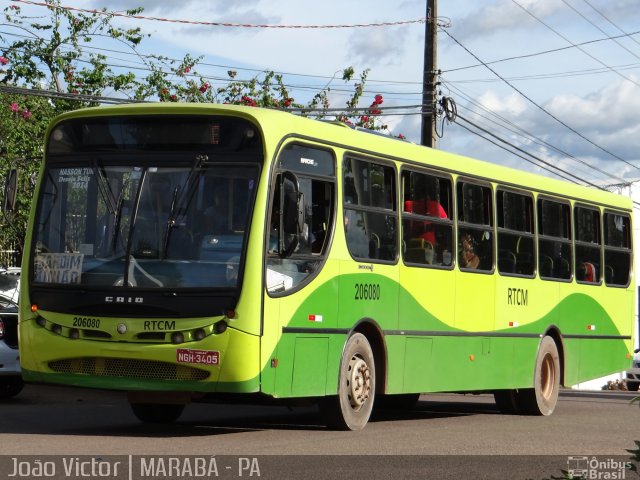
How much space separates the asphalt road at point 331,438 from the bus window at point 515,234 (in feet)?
6.19

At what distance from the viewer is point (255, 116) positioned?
1265cm

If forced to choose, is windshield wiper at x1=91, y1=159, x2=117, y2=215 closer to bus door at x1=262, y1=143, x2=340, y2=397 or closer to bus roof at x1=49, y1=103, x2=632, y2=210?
bus roof at x1=49, y1=103, x2=632, y2=210

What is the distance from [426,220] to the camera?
1534 centimetres

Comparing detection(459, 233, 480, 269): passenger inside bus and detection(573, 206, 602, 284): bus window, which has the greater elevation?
detection(573, 206, 602, 284): bus window

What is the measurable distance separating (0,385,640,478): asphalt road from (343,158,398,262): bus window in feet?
5.97

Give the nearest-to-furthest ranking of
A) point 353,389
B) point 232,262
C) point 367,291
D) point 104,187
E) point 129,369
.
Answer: point 232,262, point 129,369, point 104,187, point 353,389, point 367,291

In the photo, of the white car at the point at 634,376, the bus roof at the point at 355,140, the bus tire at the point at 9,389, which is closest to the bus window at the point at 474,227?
the bus roof at the point at 355,140

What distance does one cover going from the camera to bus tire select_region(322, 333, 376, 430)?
44.7 ft

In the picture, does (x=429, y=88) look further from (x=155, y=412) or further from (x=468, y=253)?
(x=155, y=412)

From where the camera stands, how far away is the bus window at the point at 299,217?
12.6m

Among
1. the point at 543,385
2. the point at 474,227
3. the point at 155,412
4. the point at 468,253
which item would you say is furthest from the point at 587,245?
the point at 155,412

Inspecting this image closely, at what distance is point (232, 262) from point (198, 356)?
0.86 m

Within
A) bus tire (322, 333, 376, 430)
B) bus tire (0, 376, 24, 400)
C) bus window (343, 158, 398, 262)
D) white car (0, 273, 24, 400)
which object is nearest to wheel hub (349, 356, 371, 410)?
bus tire (322, 333, 376, 430)

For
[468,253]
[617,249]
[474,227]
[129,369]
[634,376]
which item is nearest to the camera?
[129,369]
